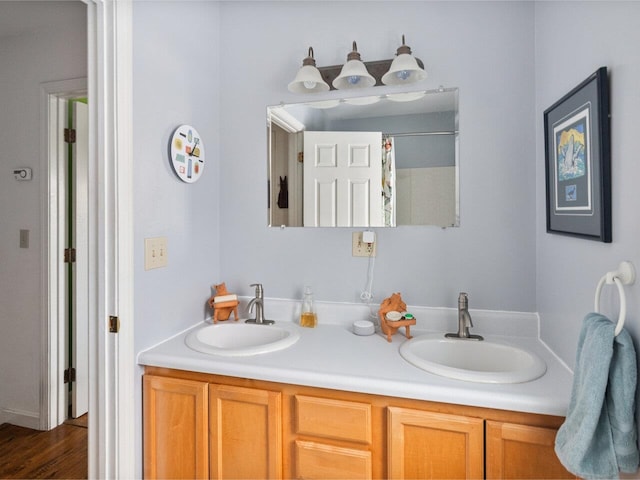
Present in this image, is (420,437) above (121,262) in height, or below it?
below

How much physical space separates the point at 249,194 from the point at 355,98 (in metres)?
0.70

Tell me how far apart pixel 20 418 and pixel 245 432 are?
75.2 inches

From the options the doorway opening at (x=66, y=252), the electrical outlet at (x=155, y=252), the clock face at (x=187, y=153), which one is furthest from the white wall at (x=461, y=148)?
the doorway opening at (x=66, y=252)

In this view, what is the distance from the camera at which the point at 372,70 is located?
1659mm

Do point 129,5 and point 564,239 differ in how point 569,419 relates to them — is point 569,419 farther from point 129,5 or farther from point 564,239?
point 129,5

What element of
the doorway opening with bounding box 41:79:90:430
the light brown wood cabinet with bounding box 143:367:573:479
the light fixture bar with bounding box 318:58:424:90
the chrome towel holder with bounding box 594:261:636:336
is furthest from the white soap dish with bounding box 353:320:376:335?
the doorway opening with bounding box 41:79:90:430

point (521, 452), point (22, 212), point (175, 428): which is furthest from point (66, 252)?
point (521, 452)

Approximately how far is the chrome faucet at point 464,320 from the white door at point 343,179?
483 millimetres

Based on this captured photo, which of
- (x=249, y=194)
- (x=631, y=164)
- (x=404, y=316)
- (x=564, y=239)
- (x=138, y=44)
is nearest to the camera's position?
(x=631, y=164)

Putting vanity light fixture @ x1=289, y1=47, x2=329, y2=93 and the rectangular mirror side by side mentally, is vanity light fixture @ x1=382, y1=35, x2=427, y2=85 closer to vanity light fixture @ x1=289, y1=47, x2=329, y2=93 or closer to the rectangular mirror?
the rectangular mirror

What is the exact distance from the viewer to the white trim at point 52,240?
214 centimetres

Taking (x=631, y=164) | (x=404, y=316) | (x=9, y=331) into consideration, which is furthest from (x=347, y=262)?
(x=9, y=331)

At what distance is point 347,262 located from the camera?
1.73 m

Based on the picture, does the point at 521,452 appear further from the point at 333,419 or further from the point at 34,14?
the point at 34,14
